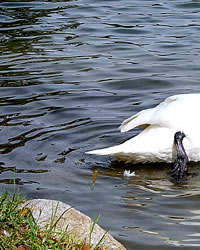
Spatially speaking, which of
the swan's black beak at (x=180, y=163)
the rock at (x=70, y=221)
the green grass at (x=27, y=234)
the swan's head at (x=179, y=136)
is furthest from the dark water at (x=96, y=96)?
the green grass at (x=27, y=234)

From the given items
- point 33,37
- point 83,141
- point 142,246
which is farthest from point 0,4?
point 142,246

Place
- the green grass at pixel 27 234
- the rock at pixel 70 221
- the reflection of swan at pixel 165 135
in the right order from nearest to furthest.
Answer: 1. the green grass at pixel 27 234
2. the rock at pixel 70 221
3. the reflection of swan at pixel 165 135

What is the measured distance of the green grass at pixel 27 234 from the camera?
12.9ft

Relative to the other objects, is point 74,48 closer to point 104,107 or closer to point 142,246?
point 104,107

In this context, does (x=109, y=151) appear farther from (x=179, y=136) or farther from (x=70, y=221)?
(x=70, y=221)

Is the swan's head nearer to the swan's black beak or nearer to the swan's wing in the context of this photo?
the swan's black beak

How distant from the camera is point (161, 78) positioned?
927 cm

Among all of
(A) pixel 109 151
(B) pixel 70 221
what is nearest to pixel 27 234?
(B) pixel 70 221

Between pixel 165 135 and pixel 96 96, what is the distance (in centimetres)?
236

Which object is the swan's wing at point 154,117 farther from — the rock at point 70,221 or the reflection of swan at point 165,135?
the rock at point 70,221

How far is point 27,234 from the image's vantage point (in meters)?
4.02

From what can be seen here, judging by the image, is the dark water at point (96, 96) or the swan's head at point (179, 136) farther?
the swan's head at point (179, 136)

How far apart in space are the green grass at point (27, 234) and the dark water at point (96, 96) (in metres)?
0.78

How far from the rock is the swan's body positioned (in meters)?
1.77
